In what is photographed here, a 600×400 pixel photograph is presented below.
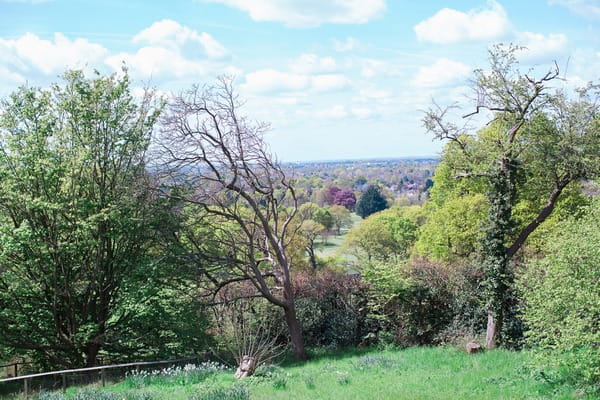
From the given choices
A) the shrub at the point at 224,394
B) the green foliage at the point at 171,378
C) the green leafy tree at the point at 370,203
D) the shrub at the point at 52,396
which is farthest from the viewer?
the green leafy tree at the point at 370,203

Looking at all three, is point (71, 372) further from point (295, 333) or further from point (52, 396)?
point (295, 333)

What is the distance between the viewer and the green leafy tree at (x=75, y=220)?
1552 cm

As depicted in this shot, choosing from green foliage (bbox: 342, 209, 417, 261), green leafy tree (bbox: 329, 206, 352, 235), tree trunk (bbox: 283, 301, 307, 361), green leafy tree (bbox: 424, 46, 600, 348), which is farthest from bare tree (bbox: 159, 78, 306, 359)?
green leafy tree (bbox: 329, 206, 352, 235)

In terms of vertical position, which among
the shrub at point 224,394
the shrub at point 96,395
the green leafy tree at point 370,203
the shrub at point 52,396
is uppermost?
the shrub at point 224,394

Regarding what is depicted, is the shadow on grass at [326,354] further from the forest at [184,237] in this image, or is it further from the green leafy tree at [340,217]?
the green leafy tree at [340,217]

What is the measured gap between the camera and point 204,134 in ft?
52.2

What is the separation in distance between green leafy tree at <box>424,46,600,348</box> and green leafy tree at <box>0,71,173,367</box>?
10365 mm

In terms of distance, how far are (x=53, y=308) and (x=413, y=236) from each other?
3745 cm

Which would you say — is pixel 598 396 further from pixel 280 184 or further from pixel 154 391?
pixel 280 184

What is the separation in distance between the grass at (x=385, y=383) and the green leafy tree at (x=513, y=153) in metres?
2.78

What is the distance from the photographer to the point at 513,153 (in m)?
16.6

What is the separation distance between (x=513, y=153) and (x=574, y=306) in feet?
25.2

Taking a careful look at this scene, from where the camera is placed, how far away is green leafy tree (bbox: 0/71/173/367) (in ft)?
50.9

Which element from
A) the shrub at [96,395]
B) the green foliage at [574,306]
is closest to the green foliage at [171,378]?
the shrub at [96,395]
